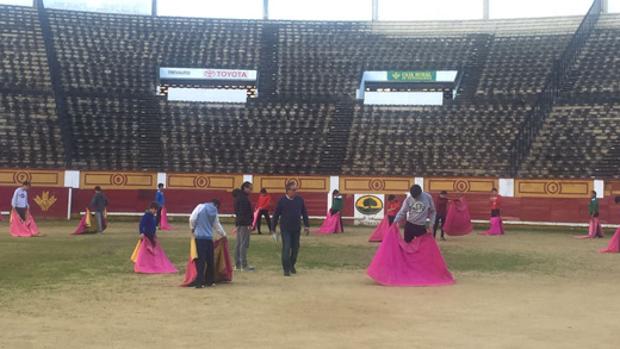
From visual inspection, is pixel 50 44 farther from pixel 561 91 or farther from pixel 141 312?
pixel 141 312

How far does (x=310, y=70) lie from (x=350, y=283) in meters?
22.7

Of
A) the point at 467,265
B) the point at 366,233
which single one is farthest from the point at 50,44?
the point at 467,265

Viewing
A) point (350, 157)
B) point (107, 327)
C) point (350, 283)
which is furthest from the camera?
point (350, 157)

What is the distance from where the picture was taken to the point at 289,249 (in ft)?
35.6

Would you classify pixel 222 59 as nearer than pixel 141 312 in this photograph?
No

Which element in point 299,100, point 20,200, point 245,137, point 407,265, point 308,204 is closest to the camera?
point 407,265

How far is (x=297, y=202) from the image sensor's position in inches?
435

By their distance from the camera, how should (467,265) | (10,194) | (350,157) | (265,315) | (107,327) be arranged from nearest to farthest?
(107,327) < (265,315) < (467,265) < (10,194) < (350,157)

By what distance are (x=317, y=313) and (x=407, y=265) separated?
290cm

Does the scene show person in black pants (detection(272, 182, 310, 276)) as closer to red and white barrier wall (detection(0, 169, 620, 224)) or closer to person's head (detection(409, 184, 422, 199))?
person's head (detection(409, 184, 422, 199))

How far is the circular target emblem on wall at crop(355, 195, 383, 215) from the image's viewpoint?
1006 inches

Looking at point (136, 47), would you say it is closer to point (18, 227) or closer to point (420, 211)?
point (18, 227)

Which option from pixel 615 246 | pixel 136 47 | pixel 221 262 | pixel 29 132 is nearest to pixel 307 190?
pixel 29 132

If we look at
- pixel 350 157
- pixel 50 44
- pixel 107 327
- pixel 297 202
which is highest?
pixel 50 44
